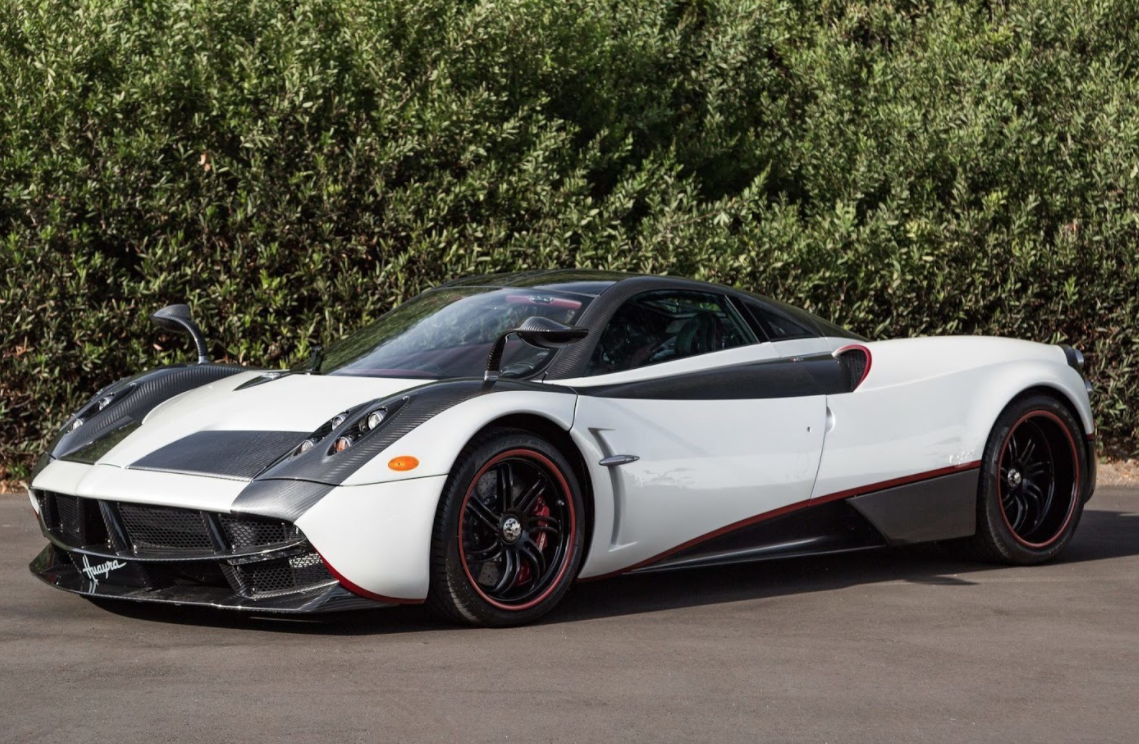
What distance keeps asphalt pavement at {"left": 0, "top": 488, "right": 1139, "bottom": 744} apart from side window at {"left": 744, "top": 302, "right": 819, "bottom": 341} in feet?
3.60

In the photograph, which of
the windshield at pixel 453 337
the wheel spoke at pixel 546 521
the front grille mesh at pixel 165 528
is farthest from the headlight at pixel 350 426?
the wheel spoke at pixel 546 521

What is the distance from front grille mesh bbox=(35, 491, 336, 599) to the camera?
17.2 ft

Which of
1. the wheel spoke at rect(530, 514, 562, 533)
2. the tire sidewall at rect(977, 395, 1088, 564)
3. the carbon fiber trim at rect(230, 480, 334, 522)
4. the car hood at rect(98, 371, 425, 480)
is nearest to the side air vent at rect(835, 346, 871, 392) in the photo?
the tire sidewall at rect(977, 395, 1088, 564)

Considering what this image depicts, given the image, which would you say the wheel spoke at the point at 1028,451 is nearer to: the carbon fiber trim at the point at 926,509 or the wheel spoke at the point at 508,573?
the carbon fiber trim at the point at 926,509

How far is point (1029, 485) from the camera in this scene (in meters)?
7.41

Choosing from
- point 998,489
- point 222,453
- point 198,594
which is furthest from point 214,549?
point 998,489

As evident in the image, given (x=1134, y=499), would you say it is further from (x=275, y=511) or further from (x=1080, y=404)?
(x=275, y=511)

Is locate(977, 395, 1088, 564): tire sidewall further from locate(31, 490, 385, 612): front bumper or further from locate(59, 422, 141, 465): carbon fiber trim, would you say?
locate(59, 422, 141, 465): carbon fiber trim

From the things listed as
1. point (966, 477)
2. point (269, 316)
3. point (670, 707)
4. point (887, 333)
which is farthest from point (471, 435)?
point (887, 333)

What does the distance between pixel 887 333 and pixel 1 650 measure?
7.76 m

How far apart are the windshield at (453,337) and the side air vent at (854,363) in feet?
4.15

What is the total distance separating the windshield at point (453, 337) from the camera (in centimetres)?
609

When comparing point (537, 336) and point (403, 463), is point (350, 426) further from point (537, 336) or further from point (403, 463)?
point (537, 336)

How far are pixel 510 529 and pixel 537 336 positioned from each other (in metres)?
0.71
